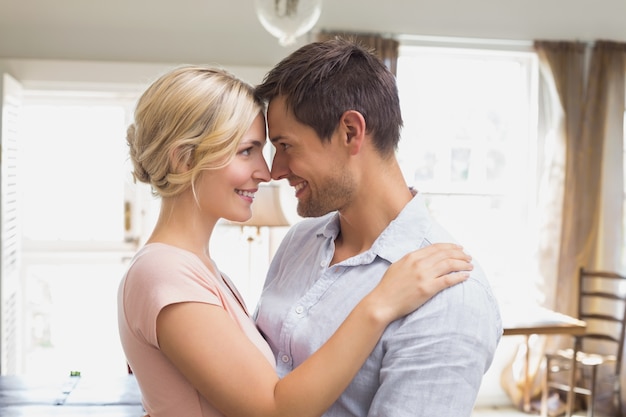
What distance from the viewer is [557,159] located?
230 inches

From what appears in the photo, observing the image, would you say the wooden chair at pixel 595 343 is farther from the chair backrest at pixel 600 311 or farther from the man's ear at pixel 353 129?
the man's ear at pixel 353 129

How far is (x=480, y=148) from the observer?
19.8 ft

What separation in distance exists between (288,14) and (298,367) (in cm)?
257

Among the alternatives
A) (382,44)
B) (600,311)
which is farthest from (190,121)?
(600,311)

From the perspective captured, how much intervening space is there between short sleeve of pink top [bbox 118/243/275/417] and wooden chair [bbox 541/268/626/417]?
4467mm

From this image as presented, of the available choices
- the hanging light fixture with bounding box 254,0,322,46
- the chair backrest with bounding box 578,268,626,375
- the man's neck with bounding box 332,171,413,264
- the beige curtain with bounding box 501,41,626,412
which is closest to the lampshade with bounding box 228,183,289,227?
the hanging light fixture with bounding box 254,0,322,46

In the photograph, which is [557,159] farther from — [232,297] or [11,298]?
[232,297]

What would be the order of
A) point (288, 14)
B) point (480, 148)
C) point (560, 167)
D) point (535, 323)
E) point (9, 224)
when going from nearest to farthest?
point (288, 14) → point (535, 323) → point (9, 224) → point (560, 167) → point (480, 148)

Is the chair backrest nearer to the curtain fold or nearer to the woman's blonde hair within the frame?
the curtain fold

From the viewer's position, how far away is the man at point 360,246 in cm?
143

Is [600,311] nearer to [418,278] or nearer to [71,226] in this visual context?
[71,226]

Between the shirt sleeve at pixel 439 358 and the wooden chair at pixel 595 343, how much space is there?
443 centimetres

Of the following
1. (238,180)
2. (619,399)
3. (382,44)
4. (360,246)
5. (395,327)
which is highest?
(382,44)

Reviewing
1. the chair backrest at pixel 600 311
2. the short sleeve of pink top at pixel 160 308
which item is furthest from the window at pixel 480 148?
the short sleeve of pink top at pixel 160 308
